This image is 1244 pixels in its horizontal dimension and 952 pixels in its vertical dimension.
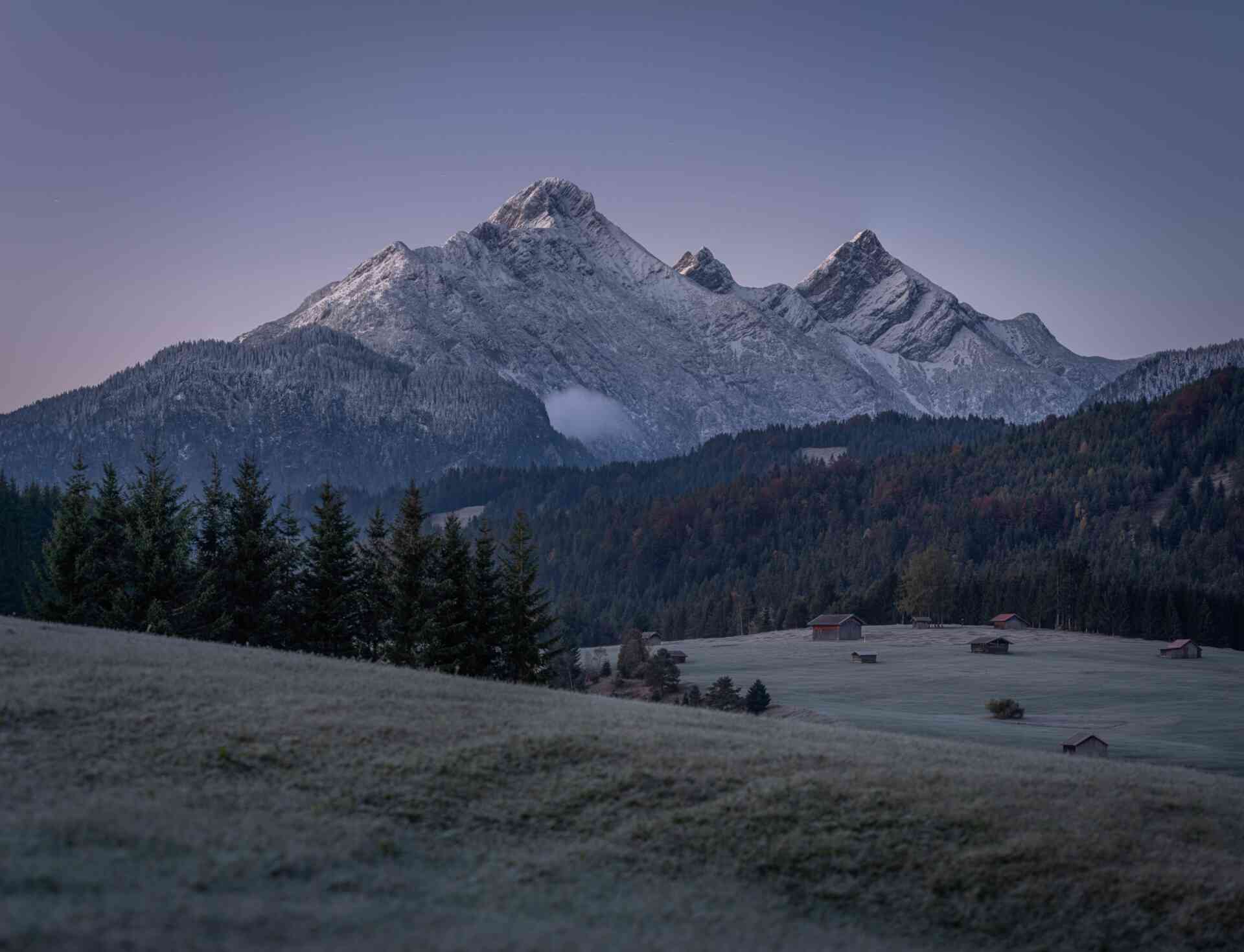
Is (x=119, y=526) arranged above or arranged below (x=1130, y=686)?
above

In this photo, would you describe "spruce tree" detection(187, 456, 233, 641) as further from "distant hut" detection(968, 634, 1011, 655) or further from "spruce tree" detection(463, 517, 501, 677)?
"distant hut" detection(968, 634, 1011, 655)

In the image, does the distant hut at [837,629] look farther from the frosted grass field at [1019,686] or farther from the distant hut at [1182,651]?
the distant hut at [1182,651]

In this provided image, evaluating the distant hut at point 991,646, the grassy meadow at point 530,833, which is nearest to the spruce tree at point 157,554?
the grassy meadow at point 530,833

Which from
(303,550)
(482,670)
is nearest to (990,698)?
(482,670)

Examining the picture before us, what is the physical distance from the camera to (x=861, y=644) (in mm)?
147000

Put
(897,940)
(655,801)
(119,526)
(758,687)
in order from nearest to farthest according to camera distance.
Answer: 1. (897,940)
2. (655,801)
3. (119,526)
4. (758,687)

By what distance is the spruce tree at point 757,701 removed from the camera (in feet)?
285

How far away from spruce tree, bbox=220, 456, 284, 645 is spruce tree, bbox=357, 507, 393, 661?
168 inches

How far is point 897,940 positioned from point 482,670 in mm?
37428

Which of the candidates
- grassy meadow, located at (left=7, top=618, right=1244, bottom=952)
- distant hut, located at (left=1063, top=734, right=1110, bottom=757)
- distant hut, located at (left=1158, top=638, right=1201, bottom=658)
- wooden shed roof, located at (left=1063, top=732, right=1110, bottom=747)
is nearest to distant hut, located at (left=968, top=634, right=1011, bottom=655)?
distant hut, located at (left=1158, top=638, right=1201, bottom=658)

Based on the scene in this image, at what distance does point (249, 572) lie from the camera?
54.4m

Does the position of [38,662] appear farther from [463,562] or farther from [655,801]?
[463,562]

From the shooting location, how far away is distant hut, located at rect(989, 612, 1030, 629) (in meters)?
162

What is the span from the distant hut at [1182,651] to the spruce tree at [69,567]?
125 meters
